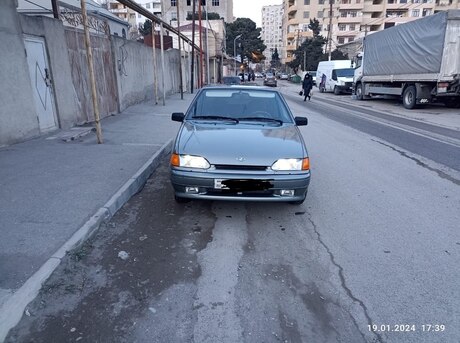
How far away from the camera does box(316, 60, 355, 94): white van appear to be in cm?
2986

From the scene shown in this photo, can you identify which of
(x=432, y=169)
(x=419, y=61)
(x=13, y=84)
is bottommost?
(x=432, y=169)

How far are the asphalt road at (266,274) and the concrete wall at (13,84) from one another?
150 inches

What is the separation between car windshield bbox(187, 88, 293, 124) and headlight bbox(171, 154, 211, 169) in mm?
1229

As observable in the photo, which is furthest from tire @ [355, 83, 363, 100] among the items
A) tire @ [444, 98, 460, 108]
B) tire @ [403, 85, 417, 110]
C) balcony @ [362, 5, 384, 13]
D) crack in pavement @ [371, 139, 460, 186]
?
balcony @ [362, 5, 384, 13]

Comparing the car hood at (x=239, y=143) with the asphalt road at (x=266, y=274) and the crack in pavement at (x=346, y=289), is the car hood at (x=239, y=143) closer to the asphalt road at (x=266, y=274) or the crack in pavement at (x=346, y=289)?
the asphalt road at (x=266, y=274)

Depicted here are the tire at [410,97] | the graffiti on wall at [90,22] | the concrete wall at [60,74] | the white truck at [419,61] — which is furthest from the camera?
the tire at [410,97]

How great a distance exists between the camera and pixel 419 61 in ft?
52.9

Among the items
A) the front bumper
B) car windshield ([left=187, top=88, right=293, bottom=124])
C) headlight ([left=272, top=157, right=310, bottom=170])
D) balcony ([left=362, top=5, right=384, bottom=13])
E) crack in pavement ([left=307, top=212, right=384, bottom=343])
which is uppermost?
balcony ([left=362, top=5, right=384, bottom=13])

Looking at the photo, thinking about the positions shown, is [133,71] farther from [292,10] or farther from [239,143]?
[292,10]

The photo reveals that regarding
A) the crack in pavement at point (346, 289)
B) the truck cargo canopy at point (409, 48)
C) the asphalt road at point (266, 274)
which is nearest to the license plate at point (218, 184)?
the asphalt road at point (266, 274)

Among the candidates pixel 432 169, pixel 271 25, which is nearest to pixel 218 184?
pixel 432 169

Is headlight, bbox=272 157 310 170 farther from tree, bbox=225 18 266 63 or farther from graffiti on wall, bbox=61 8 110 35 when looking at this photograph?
tree, bbox=225 18 266 63

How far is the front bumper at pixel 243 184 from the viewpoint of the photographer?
13.0ft

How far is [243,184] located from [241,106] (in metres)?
1.89
